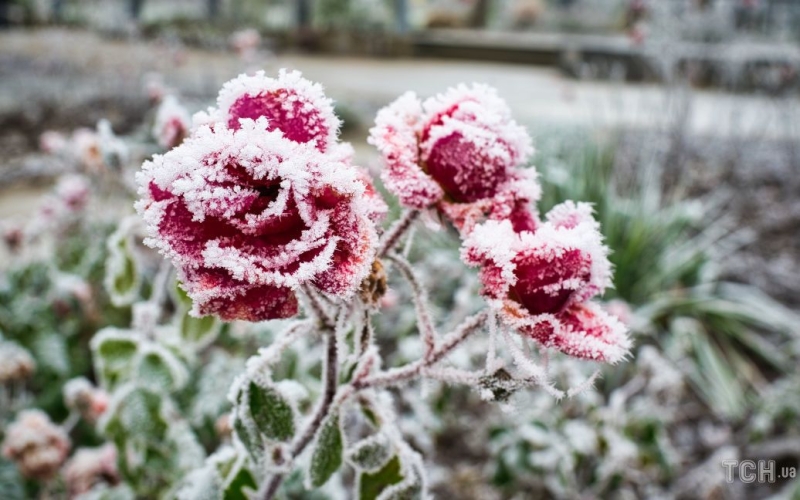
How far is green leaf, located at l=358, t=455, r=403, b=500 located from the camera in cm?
54

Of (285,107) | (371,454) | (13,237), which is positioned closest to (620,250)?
(13,237)

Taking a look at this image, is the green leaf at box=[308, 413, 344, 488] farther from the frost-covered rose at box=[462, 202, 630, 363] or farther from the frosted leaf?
the frosted leaf

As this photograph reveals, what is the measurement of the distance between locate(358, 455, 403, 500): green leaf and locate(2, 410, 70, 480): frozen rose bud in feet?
2.08

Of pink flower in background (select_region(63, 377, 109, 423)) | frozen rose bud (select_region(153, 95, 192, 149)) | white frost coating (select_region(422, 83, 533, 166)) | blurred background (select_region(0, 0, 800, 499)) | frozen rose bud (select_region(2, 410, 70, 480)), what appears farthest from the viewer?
blurred background (select_region(0, 0, 800, 499))

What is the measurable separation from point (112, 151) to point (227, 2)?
11457mm

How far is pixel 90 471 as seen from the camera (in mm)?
1029

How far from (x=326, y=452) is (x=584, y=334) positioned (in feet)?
0.67

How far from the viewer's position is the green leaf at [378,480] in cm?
54

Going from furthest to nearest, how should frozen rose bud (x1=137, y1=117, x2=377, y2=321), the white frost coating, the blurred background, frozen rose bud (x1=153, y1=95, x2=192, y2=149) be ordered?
the blurred background < frozen rose bud (x1=153, y1=95, x2=192, y2=149) < the white frost coating < frozen rose bud (x1=137, y1=117, x2=377, y2=321)

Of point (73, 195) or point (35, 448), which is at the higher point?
point (73, 195)

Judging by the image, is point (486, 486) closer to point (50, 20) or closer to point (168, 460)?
point (168, 460)

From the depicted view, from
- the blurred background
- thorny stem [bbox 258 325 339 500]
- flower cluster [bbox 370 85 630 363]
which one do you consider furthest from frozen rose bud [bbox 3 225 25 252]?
flower cluster [bbox 370 85 630 363]

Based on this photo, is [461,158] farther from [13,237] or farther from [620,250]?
[620,250]

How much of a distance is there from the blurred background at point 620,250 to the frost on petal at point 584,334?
63 mm
